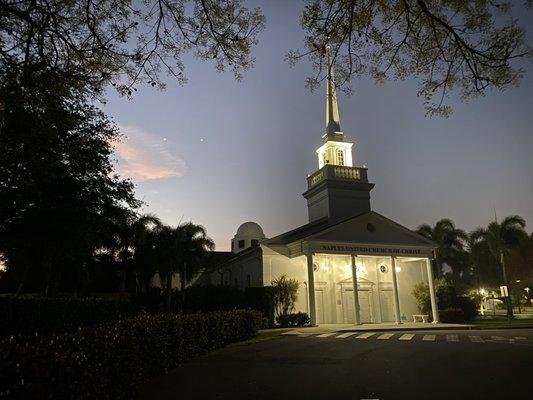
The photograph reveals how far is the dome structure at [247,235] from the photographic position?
53.1 meters

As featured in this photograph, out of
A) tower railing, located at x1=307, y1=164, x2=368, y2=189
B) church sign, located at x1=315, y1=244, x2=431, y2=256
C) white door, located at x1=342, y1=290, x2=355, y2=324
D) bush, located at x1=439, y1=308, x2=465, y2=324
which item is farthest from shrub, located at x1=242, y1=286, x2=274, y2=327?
bush, located at x1=439, y1=308, x2=465, y2=324

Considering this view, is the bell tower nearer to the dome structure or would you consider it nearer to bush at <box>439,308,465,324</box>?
bush at <box>439,308,465,324</box>

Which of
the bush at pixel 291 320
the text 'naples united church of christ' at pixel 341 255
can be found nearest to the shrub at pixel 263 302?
the bush at pixel 291 320

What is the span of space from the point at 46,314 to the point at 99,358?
15708 millimetres

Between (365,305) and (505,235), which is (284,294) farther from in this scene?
(505,235)

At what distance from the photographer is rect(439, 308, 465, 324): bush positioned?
3222cm

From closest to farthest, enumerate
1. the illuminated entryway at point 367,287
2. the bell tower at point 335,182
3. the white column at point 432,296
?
1. the white column at point 432,296
2. the illuminated entryway at point 367,287
3. the bell tower at point 335,182

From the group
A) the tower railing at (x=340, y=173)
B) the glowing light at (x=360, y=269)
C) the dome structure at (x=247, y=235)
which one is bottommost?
the glowing light at (x=360, y=269)

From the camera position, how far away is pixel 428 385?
8734 millimetres

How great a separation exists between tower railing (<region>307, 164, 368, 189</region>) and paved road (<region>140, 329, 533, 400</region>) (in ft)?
72.6

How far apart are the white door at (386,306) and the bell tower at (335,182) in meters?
6.73

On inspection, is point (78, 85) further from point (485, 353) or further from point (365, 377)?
point (485, 353)

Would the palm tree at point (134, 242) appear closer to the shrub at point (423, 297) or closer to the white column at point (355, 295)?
the white column at point (355, 295)

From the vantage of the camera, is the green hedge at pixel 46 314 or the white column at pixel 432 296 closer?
the green hedge at pixel 46 314
